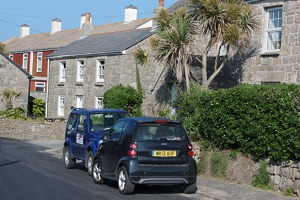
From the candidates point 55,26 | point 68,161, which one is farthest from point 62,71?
point 55,26

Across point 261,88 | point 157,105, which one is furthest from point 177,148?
point 157,105

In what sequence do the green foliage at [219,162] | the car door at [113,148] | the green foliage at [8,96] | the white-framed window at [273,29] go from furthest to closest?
1. the green foliage at [8,96]
2. the white-framed window at [273,29]
3. the green foliage at [219,162]
4. the car door at [113,148]

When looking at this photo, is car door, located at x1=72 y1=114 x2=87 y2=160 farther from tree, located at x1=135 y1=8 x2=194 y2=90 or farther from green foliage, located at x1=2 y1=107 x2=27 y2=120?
green foliage, located at x1=2 y1=107 x2=27 y2=120

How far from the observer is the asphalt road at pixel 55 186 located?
42.1 feet

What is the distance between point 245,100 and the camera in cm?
1516

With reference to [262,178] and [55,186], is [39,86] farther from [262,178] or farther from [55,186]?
[262,178]

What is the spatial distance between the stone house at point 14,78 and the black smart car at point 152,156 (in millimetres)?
33743

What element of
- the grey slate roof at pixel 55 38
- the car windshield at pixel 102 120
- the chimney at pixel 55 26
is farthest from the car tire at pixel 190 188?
the chimney at pixel 55 26

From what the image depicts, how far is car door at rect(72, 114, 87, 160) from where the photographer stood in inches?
677

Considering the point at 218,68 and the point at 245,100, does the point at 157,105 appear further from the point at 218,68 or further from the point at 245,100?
the point at 245,100

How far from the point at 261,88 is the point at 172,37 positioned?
7689 mm

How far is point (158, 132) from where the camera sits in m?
13.4

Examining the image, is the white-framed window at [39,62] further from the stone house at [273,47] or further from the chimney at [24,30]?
the stone house at [273,47]

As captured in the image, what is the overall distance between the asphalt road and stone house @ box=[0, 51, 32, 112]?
1043 inches
